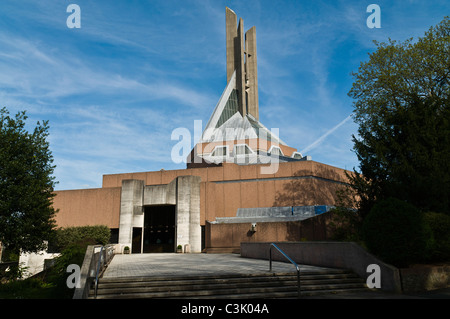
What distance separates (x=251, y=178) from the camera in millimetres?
31453

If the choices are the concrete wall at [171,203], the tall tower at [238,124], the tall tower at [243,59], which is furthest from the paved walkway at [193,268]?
the tall tower at [243,59]

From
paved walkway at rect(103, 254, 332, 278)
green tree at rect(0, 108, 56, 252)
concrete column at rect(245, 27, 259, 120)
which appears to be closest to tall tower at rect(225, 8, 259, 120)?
concrete column at rect(245, 27, 259, 120)

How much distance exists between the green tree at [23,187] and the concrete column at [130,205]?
11240 millimetres

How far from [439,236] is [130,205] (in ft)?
81.3

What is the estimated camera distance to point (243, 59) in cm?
7125

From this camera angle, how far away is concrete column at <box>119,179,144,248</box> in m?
30.3

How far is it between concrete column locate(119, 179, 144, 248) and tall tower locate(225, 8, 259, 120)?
1703 inches

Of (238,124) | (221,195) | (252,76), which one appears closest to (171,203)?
(221,195)

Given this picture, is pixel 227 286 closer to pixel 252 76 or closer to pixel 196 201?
pixel 196 201

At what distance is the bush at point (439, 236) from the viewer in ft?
35.8

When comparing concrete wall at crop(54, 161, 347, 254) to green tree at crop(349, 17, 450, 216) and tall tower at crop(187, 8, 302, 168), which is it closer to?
tall tower at crop(187, 8, 302, 168)

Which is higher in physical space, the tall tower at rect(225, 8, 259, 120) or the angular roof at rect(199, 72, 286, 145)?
the tall tower at rect(225, 8, 259, 120)
